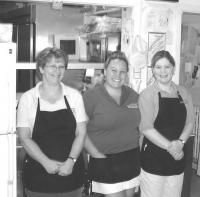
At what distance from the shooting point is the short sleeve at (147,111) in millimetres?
2516

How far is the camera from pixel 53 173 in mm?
2244

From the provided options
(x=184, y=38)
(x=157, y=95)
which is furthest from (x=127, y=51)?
(x=184, y=38)

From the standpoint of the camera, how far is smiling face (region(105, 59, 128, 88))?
2434 millimetres

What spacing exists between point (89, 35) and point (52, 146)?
62.5 inches

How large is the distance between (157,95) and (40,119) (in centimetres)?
84

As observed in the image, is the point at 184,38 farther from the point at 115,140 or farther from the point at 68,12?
the point at 115,140

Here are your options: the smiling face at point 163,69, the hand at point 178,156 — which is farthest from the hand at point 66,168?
the smiling face at point 163,69

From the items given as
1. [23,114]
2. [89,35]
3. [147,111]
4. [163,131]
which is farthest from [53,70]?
[89,35]

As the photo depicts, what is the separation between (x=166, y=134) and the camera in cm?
255

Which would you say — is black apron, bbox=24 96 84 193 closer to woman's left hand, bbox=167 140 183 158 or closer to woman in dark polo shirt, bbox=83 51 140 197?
woman in dark polo shirt, bbox=83 51 140 197

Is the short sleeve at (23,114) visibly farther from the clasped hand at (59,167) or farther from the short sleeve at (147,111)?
the short sleeve at (147,111)

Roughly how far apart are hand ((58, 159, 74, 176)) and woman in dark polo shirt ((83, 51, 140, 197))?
8.9 inches

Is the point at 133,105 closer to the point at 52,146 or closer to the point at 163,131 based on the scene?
the point at 163,131

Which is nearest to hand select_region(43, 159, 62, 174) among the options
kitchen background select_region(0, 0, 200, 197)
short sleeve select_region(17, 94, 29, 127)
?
Result: short sleeve select_region(17, 94, 29, 127)
